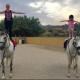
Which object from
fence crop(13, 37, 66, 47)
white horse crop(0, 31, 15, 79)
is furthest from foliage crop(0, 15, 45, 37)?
white horse crop(0, 31, 15, 79)

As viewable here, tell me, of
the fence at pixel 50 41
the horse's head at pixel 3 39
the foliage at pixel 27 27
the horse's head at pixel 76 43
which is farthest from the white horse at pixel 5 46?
the foliage at pixel 27 27

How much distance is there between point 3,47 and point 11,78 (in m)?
1.55

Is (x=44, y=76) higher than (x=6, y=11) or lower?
lower

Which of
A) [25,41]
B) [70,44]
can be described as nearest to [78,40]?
[70,44]

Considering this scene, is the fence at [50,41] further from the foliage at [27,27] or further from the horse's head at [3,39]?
the horse's head at [3,39]

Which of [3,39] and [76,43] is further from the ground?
[3,39]

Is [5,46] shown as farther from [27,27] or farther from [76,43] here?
[27,27]

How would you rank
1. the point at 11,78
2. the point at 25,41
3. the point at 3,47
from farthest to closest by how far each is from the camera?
the point at 25,41 < the point at 11,78 < the point at 3,47

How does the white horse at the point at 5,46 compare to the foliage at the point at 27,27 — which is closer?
the white horse at the point at 5,46

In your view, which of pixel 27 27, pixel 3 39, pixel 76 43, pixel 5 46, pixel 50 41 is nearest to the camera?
pixel 3 39

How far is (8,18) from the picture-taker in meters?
9.53

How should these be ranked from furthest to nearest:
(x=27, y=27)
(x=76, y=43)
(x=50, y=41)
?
1. (x=27, y=27)
2. (x=50, y=41)
3. (x=76, y=43)

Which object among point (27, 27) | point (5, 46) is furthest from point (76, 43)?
point (27, 27)

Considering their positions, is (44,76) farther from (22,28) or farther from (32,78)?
(22,28)
